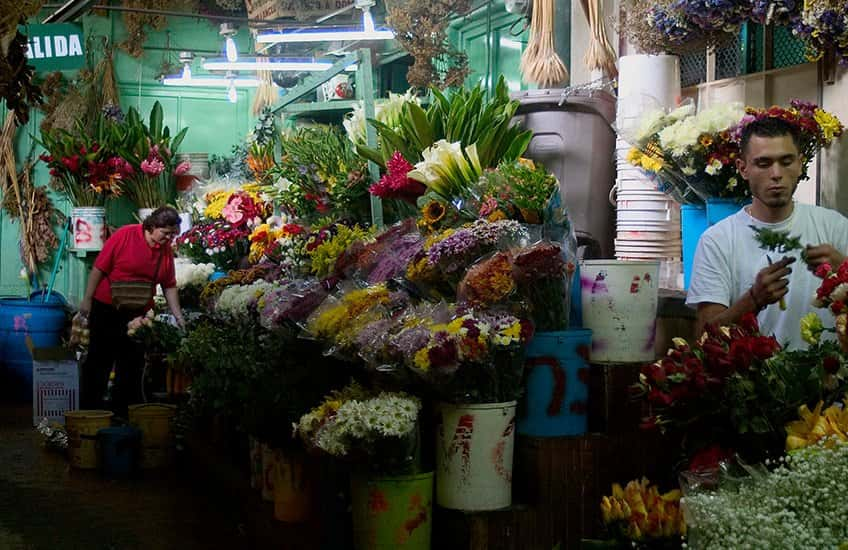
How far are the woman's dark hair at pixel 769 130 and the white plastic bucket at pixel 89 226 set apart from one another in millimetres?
8764

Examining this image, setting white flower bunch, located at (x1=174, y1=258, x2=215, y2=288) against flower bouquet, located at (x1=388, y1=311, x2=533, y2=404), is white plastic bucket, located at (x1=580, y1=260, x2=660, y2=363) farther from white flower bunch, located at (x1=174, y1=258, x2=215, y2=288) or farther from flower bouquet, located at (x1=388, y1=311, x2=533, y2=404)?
white flower bunch, located at (x1=174, y1=258, x2=215, y2=288)

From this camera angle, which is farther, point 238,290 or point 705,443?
point 238,290

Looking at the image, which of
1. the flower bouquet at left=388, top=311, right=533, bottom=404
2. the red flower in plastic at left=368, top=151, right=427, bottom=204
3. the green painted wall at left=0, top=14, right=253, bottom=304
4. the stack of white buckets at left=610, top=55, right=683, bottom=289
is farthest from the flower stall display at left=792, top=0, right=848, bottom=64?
the green painted wall at left=0, top=14, right=253, bottom=304

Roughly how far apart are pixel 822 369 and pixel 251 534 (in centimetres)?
360

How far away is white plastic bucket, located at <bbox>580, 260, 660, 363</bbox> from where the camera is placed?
3.89m

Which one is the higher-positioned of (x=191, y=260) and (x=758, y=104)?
(x=758, y=104)

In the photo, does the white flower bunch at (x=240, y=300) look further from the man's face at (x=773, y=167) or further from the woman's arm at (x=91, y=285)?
the man's face at (x=773, y=167)

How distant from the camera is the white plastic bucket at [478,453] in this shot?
371cm

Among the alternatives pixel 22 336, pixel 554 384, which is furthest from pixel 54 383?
pixel 554 384

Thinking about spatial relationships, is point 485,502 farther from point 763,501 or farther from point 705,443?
point 763,501

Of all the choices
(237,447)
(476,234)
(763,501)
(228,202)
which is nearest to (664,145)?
(476,234)

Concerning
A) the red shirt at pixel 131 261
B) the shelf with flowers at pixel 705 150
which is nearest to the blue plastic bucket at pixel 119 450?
the red shirt at pixel 131 261

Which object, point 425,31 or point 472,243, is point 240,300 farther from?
point 425,31

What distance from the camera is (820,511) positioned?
1.83 m
